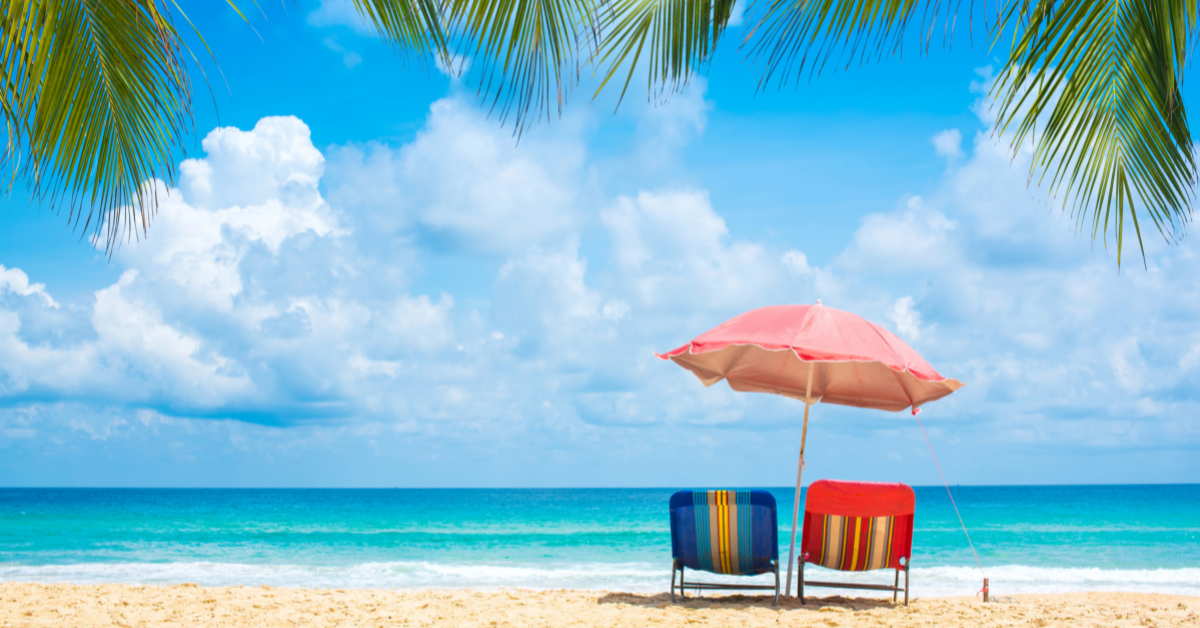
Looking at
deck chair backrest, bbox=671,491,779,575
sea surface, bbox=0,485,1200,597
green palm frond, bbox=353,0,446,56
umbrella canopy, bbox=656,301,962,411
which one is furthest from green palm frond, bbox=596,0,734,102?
sea surface, bbox=0,485,1200,597

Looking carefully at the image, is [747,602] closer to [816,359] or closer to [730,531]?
[730,531]

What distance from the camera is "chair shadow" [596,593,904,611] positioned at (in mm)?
5352

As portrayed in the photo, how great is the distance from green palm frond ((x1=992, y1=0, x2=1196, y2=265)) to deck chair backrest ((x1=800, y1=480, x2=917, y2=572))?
287 cm

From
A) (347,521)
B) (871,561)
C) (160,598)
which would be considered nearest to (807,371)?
(871,561)

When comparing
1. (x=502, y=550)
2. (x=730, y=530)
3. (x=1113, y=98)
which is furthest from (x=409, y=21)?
(x=502, y=550)

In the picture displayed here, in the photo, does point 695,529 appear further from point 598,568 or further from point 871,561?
point 598,568

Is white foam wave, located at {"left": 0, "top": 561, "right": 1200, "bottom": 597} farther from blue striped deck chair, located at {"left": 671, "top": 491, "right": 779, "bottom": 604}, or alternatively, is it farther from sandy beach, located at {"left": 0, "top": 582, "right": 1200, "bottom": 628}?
blue striped deck chair, located at {"left": 671, "top": 491, "right": 779, "bottom": 604}

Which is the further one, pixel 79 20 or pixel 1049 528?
pixel 1049 528

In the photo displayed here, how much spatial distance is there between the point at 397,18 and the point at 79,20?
0.99m

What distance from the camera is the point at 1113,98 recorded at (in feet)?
8.95

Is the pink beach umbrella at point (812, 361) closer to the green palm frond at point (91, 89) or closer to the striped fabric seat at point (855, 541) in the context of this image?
the striped fabric seat at point (855, 541)

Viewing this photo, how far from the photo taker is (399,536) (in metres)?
21.6

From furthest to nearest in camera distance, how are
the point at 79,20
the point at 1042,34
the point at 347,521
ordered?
the point at 347,521 → the point at 1042,34 → the point at 79,20

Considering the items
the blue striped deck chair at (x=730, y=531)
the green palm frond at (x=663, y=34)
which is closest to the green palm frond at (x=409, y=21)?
the green palm frond at (x=663, y=34)
